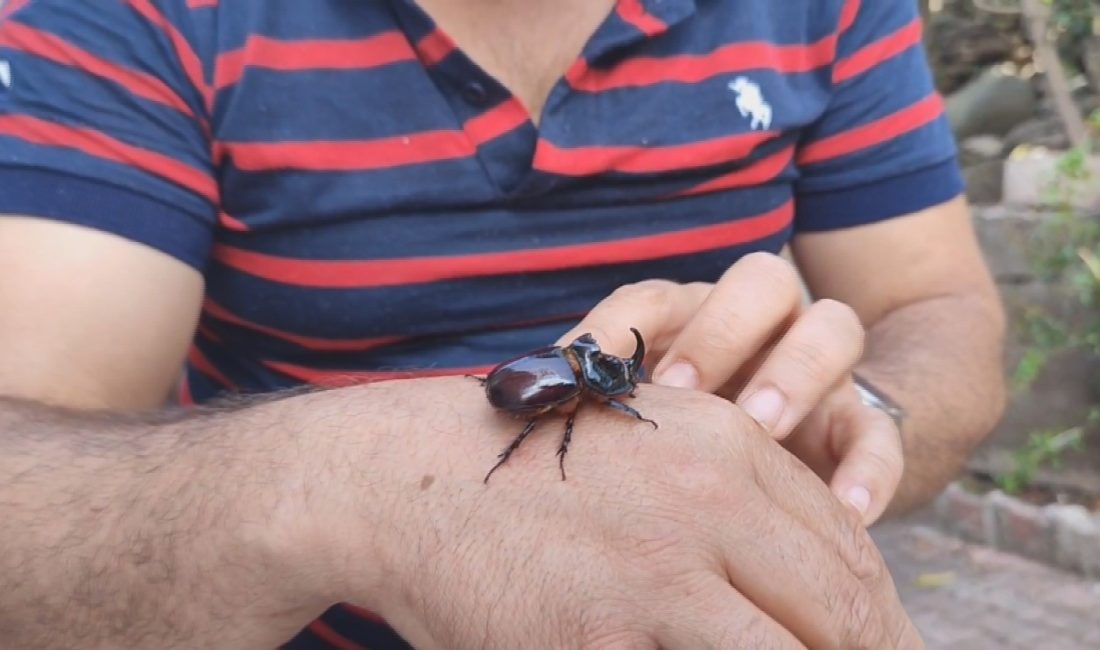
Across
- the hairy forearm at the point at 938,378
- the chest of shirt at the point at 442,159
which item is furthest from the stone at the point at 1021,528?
the chest of shirt at the point at 442,159

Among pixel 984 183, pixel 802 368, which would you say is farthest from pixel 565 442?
pixel 984 183

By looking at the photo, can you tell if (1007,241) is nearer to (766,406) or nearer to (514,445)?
(766,406)

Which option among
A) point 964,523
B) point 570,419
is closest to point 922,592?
point 964,523

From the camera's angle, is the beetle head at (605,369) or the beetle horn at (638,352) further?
the beetle horn at (638,352)

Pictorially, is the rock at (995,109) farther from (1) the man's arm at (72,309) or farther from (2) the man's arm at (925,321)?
(1) the man's arm at (72,309)

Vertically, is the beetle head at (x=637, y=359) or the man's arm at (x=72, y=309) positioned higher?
the man's arm at (x=72, y=309)
